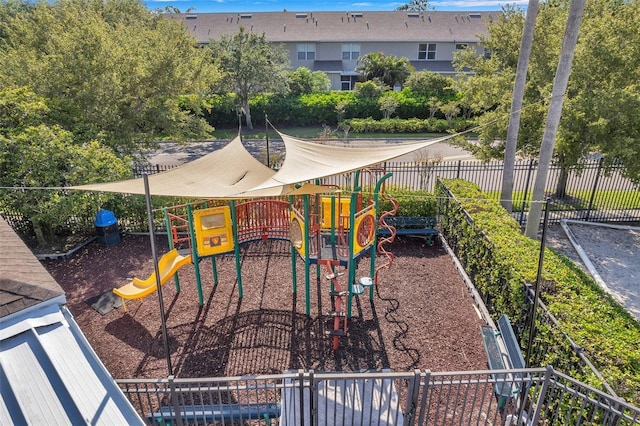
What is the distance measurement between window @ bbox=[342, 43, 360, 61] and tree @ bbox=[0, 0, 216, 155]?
21.9 m

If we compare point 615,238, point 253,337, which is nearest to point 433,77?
point 615,238

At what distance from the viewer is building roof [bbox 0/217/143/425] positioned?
3.27 meters

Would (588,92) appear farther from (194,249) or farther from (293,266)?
(194,249)

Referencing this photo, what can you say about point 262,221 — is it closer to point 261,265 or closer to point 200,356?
point 261,265

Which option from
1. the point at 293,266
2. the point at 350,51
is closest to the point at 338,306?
the point at 293,266

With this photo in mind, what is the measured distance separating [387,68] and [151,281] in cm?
2830

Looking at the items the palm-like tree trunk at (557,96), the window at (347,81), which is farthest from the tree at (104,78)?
the window at (347,81)

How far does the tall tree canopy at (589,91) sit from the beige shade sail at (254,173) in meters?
4.00

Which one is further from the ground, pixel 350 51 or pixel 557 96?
pixel 350 51

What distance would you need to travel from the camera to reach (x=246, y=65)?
25344 millimetres

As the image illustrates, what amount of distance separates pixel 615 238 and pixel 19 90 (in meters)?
17.9

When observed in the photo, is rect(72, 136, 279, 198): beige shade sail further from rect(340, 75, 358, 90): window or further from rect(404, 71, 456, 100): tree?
rect(340, 75, 358, 90): window

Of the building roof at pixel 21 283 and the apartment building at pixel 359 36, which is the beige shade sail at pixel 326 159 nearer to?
the building roof at pixel 21 283

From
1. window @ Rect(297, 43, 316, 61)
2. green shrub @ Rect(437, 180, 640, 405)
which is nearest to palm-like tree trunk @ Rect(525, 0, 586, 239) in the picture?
green shrub @ Rect(437, 180, 640, 405)
